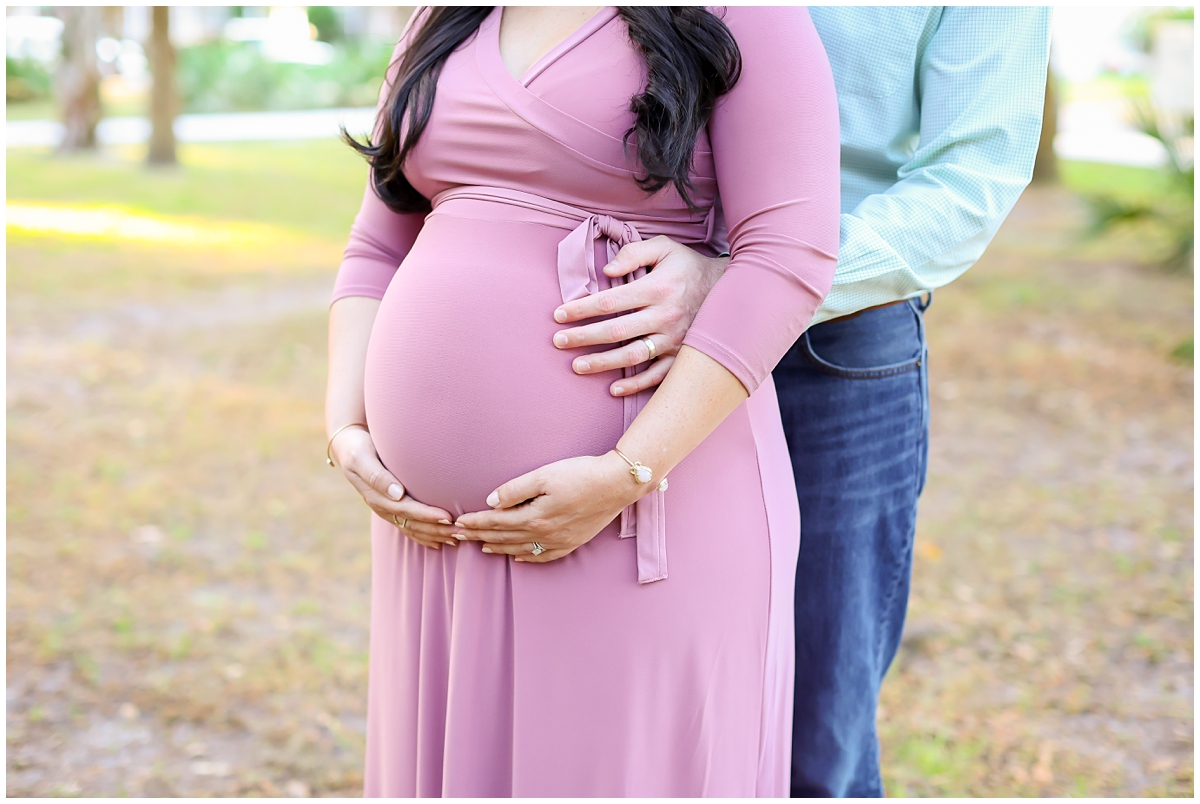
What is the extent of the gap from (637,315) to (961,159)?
0.57 meters

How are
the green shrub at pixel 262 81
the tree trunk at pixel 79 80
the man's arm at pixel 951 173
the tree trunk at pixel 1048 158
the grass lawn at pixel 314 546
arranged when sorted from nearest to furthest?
the man's arm at pixel 951 173 → the grass lawn at pixel 314 546 → the tree trunk at pixel 1048 158 → the tree trunk at pixel 79 80 → the green shrub at pixel 262 81

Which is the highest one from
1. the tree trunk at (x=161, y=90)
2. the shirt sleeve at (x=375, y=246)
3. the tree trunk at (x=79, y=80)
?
the tree trunk at (x=79, y=80)

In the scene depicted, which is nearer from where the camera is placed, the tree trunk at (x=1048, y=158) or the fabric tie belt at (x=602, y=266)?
the fabric tie belt at (x=602, y=266)

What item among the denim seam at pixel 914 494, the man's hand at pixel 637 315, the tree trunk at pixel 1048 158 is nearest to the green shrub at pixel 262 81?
the tree trunk at pixel 1048 158

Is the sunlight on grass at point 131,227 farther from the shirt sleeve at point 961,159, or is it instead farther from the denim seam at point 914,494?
the shirt sleeve at point 961,159

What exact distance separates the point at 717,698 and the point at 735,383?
17.9 inches

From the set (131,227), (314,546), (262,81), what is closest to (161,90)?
(131,227)

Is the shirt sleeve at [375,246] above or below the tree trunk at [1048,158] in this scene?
below

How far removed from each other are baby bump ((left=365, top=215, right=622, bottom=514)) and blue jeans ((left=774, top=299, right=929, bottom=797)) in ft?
1.68

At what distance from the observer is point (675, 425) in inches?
49.9

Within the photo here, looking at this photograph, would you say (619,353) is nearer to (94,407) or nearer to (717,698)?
(717,698)

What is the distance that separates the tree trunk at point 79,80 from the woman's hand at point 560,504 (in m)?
15.7

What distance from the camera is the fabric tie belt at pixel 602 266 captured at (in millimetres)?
1322

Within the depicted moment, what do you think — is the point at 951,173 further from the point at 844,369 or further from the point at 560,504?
the point at 560,504
